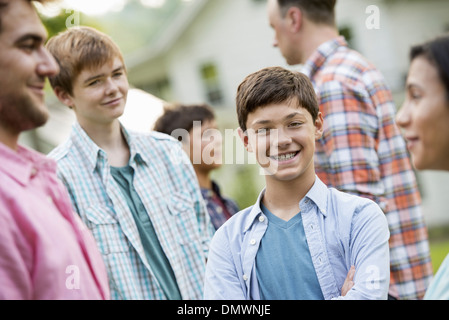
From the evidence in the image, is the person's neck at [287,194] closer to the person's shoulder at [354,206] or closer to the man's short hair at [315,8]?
the person's shoulder at [354,206]

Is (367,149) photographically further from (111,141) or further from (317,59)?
A: (111,141)

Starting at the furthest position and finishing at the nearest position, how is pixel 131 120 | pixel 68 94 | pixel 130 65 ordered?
pixel 130 65
pixel 131 120
pixel 68 94

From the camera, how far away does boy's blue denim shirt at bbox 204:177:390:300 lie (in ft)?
5.68

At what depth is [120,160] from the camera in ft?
8.06

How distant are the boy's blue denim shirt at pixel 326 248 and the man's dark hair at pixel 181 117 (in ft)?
5.92

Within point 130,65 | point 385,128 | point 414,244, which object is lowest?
point 414,244

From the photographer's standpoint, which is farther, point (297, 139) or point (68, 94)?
point (68, 94)

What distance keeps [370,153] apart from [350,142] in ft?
0.35

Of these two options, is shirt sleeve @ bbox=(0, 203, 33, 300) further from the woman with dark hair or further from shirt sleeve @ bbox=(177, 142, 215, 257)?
shirt sleeve @ bbox=(177, 142, 215, 257)

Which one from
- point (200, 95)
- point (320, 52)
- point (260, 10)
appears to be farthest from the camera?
point (200, 95)

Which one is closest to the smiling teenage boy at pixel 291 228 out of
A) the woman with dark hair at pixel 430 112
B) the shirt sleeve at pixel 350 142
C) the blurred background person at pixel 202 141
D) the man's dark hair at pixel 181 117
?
the woman with dark hair at pixel 430 112

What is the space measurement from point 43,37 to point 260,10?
9.81 metres

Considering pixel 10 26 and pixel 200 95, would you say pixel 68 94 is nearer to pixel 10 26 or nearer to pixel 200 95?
pixel 10 26

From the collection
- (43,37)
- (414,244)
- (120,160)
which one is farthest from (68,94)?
(414,244)
